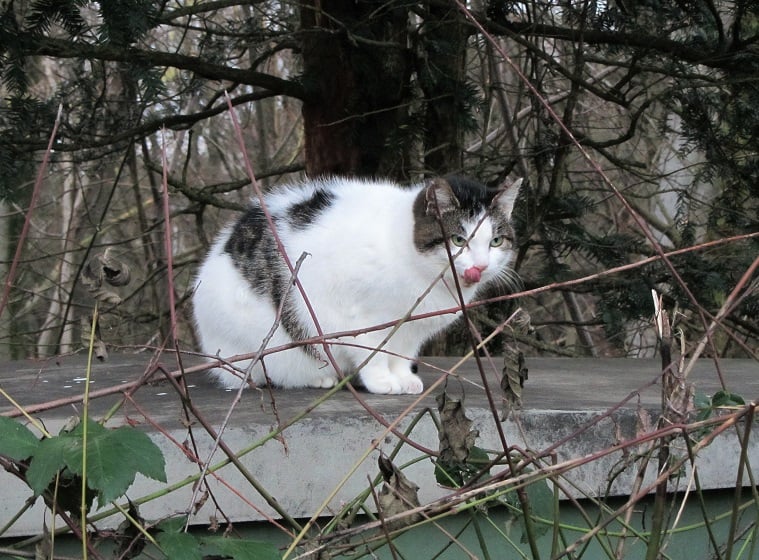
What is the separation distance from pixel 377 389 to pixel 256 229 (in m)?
0.69

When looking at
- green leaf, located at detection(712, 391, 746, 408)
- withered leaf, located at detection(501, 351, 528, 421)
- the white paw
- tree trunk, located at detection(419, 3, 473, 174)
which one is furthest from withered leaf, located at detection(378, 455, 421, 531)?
tree trunk, located at detection(419, 3, 473, 174)

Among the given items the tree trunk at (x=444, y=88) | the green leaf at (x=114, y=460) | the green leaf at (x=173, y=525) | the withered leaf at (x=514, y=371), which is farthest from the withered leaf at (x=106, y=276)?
the tree trunk at (x=444, y=88)

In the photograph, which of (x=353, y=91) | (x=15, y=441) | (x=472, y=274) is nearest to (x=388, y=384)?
(x=472, y=274)

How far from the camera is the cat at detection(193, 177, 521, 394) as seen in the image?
8.66 ft

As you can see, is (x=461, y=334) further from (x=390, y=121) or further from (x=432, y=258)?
(x=432, y=258)

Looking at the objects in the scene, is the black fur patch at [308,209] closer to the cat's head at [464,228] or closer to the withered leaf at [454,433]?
the cat's head at [464,228]

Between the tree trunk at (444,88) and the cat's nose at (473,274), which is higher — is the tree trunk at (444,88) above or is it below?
above

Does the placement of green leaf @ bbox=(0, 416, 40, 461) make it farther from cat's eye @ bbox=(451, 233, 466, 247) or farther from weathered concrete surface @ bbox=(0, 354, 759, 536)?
cat's eye @ bbox=(451, 233, 466, 247)

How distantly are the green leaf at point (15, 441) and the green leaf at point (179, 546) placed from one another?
0.67ft

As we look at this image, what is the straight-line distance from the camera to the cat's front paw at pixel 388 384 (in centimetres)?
264

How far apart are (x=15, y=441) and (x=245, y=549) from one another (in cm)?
32

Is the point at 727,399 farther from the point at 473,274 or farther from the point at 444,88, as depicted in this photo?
the point at 444,88

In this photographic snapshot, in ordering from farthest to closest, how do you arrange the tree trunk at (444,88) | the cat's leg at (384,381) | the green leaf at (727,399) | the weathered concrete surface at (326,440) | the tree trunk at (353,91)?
the tree trunk at (353,91)
the tree trunk at (444,88)
the cat's leg at (384,381)
the weathered concrete surface at (326,440)
the green leaf at (727,399)

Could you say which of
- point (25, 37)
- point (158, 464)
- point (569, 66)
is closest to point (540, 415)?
point (158, 464)
